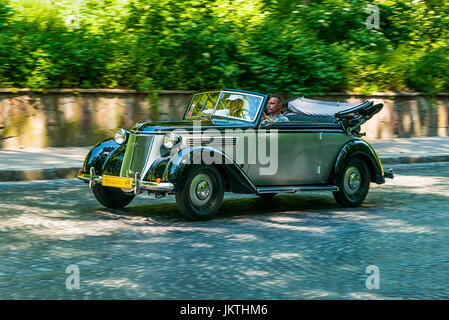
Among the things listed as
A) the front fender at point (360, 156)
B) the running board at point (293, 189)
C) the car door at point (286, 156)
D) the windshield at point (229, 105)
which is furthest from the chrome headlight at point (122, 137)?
the front fender at point (360, 156)

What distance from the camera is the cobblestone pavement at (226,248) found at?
17.9 ft

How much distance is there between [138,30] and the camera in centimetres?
1680

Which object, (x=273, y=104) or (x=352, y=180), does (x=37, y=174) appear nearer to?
(x=273, y=104)

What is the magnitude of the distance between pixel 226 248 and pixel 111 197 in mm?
2544

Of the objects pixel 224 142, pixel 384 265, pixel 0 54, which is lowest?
pixel 384 265

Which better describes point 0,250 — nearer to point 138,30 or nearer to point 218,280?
point 218,280

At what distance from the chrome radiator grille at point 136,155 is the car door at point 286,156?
1.34 m

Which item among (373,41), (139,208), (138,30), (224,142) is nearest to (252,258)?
(224,142)

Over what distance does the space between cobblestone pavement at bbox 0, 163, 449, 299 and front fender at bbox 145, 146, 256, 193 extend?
0.54m

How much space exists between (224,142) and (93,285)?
130 inches

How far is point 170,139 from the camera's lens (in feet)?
26.1

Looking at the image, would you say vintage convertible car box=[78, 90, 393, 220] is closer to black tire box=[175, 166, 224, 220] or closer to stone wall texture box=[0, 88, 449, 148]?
black tire box=[175, 166, 224, 220]

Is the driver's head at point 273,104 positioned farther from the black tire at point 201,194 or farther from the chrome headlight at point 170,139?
the chrome headlight at point 170,139

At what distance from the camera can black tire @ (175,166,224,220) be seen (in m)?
7.94
